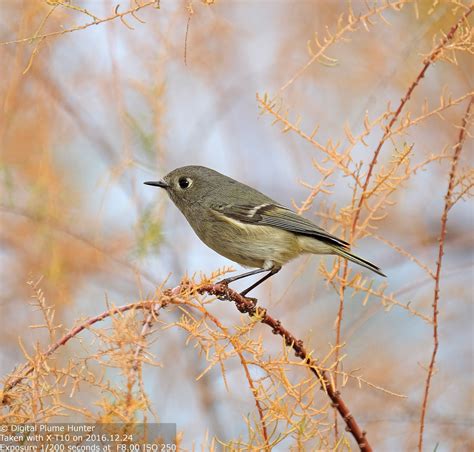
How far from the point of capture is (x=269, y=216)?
2.93m

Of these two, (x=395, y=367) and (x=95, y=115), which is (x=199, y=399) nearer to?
(x=395, y=367)

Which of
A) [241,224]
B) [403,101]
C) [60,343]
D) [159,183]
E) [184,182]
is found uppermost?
[184,182]

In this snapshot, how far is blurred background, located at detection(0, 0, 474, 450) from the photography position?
7.77 ft

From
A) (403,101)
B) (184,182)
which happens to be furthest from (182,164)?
(403,101)

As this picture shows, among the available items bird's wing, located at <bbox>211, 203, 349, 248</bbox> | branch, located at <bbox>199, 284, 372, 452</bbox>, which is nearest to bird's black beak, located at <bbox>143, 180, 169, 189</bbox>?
bird's wing, located at <bbox>211, 203, 349, 248</bbox>

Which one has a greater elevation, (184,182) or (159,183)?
(184,182)

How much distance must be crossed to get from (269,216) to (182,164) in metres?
0.55

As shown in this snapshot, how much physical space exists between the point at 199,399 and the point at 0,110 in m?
1.24

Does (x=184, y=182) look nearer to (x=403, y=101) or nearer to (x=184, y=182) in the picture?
(x=184, y=182)

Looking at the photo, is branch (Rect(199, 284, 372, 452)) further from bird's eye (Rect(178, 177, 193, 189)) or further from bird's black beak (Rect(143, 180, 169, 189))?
bird's eye (Rect(178, 177, 193, 189))

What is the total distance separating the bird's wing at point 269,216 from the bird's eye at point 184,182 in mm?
150

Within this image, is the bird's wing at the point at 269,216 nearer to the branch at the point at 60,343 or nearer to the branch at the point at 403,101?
the branch at the point at 403,101

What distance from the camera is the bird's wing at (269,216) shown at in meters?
2.79

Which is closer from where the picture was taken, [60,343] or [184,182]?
[60,343]
